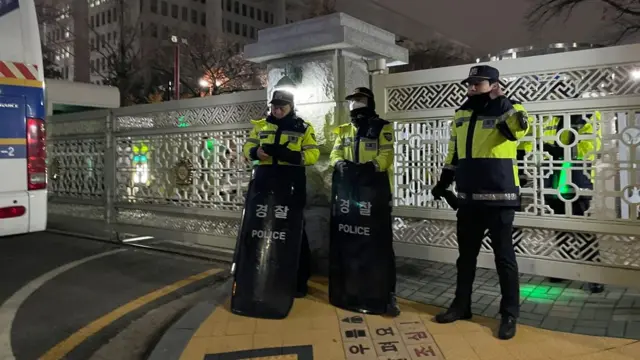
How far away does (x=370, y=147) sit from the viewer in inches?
170

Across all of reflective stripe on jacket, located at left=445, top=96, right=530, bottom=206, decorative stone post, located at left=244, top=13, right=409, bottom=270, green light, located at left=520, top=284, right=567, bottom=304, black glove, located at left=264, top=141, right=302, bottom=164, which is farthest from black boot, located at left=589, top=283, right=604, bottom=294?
black glove, located at left=264, top=141, right=302, bottom=164

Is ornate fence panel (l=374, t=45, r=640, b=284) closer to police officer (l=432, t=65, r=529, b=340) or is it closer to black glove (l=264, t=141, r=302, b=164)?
police officer (l=432, t=65, r=529, b=340)

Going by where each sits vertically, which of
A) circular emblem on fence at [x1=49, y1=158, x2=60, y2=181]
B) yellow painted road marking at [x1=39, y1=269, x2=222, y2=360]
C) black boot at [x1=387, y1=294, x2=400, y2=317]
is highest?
circular emblem on fence at [x1=49, y1=158, x2=60, y2=181]

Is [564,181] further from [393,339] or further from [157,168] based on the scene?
[157,168]

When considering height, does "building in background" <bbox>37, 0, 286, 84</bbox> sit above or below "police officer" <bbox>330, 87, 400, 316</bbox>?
above

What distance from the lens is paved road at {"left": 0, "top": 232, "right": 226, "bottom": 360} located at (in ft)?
13.6

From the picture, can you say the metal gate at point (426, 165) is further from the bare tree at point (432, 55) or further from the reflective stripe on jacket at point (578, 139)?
the bare tree at point (432, 55)

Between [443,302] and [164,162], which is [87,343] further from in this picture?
[164,162]

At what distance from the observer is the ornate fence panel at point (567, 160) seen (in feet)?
13.2

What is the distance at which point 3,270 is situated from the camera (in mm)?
6441

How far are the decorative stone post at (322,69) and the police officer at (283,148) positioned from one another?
857 millimetres

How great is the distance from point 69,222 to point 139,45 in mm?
27165

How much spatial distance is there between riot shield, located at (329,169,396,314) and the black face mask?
95 cm

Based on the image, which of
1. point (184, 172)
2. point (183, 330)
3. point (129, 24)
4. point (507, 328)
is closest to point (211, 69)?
point (129, 24)
